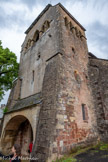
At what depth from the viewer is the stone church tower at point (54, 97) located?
4926 millimetres

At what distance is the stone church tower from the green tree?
0.70 metres

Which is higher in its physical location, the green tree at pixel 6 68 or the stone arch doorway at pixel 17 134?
the green tree at pixel 6 68

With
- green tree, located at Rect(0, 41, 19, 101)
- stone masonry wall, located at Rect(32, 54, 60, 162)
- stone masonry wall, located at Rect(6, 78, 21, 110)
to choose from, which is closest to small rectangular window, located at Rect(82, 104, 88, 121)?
stone masonry wall, located at Rect(32, 54, 60, 162)

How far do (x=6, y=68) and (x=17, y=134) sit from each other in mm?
5734

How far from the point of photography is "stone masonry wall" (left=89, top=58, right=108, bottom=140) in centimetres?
734

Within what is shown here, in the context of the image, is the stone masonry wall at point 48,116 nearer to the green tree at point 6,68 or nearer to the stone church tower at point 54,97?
the stone church tower at point 54,97

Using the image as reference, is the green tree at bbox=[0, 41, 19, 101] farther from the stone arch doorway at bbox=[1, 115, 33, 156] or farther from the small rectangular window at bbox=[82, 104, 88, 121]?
the small rectangular window at bbox=[82, 104, 88, 121]

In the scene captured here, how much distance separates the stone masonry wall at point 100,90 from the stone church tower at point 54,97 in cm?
7

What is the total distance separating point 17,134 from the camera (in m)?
8.09

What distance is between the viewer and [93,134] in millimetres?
6898

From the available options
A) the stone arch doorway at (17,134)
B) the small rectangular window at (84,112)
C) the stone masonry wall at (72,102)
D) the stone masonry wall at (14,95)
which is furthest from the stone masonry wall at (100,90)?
the stone masonry wall at (14,95)

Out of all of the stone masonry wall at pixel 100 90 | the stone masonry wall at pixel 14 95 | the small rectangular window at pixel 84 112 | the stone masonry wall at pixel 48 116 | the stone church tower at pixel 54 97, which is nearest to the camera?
the stone masonry wall at pixel 48 116

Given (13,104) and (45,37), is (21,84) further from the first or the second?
(45,37)

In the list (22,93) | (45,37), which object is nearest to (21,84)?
(22,93)
